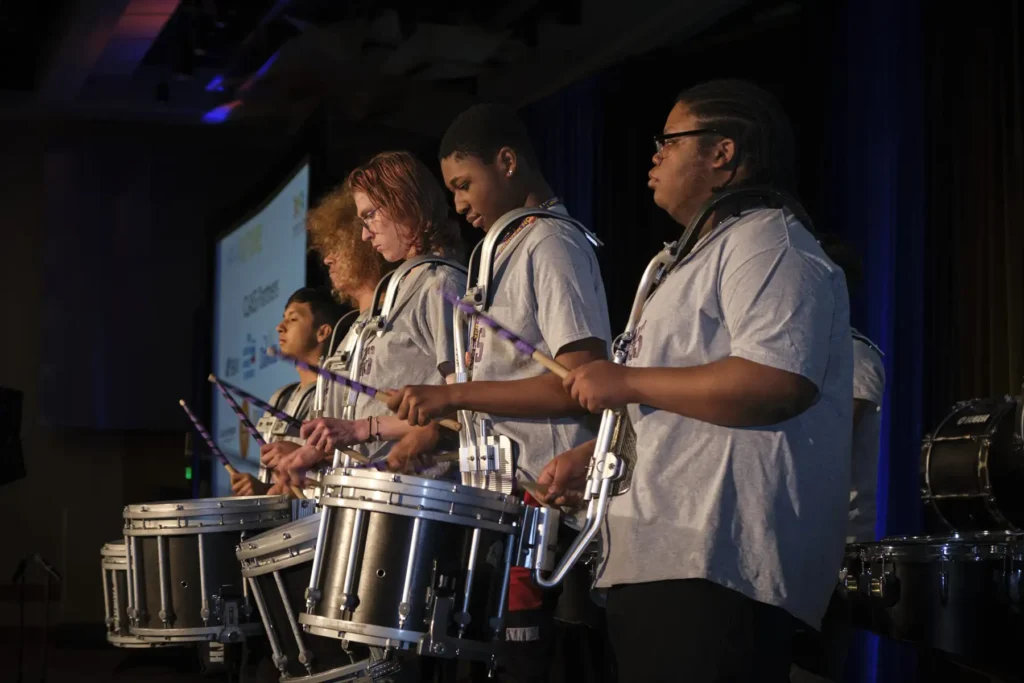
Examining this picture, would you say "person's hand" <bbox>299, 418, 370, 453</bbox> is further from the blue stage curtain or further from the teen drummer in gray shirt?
the blue stage curtain

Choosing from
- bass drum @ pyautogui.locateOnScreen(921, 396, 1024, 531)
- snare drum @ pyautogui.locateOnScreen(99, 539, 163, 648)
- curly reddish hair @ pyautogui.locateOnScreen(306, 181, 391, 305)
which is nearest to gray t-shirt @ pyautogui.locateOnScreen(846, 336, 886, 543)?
bass drum @ pyautogui.locateOnScreen(921, 396, 1024, 531)

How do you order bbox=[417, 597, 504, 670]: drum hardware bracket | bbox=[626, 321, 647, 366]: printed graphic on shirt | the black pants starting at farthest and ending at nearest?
bbox=[417, 597, 504, 670]: drum hardware bracket, bbox=[626, 321, 647, 366]: printed graphic on shirt, the black pants

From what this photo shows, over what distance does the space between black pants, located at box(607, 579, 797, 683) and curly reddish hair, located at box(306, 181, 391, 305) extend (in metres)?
2.48

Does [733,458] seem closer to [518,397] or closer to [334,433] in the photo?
[518,397]

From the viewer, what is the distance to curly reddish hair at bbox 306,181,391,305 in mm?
4121

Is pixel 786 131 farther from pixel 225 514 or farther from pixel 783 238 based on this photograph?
pixel 225 514

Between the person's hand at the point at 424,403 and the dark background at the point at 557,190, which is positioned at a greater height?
the dark background at the point at 557,190

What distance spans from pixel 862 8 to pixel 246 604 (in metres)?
3.40

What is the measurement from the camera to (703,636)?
1.70 metres

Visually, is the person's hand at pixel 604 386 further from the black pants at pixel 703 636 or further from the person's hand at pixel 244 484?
the person's hand at pixel 244 484

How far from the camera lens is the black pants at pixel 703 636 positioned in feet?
5.56

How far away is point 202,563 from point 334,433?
0.79 m

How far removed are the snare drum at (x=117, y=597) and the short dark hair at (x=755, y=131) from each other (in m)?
2.51

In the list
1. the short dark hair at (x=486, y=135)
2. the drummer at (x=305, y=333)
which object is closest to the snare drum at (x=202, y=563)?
the short dark hair at (x=486, y=135)
